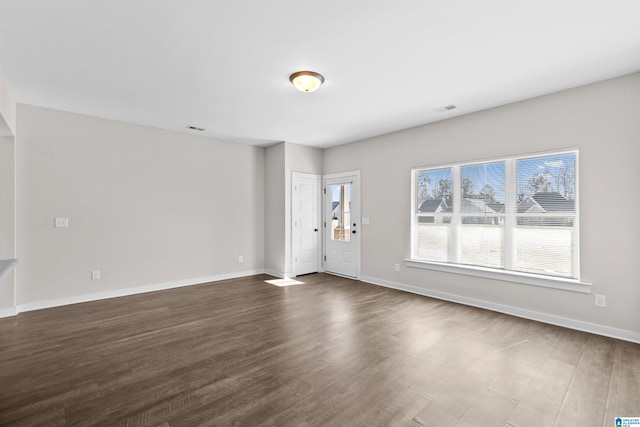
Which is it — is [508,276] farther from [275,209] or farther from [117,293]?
[117,293]

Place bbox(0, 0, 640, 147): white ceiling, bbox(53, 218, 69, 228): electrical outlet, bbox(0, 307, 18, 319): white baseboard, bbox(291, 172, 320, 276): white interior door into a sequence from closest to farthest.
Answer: bbox(0, 0, 640, 147): white ceiling → bbox(0, 307, 18, 319): white baseboard → bbox(53, 218, 69, 228): electrical outlet → bbox(291, 172, 320, 276): white interior door

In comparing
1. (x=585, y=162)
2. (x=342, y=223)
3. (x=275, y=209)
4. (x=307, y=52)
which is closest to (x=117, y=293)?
(x=275, y=209)

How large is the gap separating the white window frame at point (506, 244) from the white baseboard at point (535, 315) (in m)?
0.36

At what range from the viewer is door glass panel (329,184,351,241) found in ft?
20.3

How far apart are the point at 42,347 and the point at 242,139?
424 centimetres

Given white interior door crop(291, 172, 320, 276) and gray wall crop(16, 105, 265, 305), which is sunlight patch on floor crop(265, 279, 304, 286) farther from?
gray wall crop(16, 105, 265, 305)

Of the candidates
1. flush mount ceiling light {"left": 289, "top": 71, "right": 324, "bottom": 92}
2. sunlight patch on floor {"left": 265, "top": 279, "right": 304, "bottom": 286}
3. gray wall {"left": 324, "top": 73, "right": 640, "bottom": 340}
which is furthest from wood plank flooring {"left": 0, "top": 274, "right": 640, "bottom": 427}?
flush mount ceiling light {"left": 289, "top": 71, "right": 324, "bottom": 92}

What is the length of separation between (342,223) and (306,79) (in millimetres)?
3597

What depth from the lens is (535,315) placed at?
12.1 feet

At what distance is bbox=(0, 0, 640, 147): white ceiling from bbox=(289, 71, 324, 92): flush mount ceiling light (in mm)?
72

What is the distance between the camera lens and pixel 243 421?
1.91 m

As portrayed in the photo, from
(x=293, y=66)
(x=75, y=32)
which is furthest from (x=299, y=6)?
(x=75, y=32)

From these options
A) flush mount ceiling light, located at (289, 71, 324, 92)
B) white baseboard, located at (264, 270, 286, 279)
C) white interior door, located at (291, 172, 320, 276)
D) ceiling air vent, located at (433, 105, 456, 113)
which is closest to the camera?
flush mount ceiling light, located at (289, 71, 324, 92)

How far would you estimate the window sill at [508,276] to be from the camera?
3428 millimetres
